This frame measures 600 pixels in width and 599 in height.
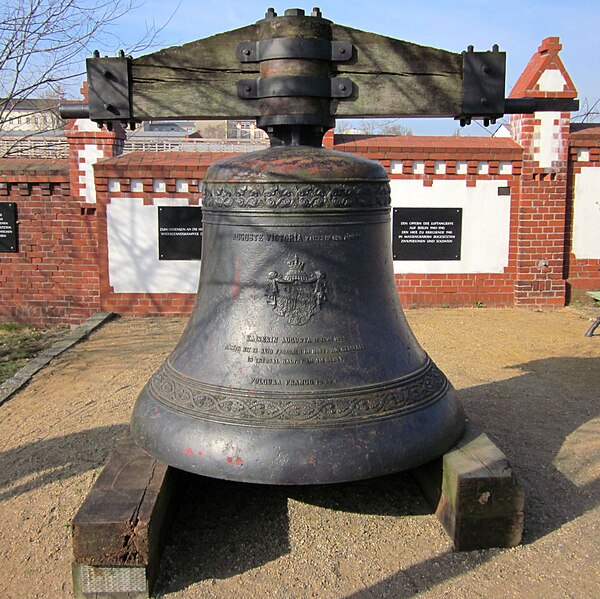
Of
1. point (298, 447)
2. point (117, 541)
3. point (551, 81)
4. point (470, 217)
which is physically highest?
point (551, 81)

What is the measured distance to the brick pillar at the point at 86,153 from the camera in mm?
9414

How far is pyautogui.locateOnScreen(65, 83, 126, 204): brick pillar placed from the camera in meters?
9.41

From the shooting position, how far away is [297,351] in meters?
3.12

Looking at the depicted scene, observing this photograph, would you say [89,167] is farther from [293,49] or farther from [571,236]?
[293,49]

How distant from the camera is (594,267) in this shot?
9.99 meters

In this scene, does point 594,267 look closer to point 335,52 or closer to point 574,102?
point 574,102

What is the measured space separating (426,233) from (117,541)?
7509mm

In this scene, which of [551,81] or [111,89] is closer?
[111,89]

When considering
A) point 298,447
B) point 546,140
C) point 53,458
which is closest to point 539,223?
point 546,140

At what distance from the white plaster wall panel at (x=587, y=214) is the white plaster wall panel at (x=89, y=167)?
6.85m

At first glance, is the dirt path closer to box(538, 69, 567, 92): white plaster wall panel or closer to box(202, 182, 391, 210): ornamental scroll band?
box(202, 182, 391, 210): ornamental scroll band

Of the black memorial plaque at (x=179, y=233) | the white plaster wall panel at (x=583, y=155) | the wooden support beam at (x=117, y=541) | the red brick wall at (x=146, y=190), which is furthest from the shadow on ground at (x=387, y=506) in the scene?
the white plaster wall panel at (x=583, y=155)

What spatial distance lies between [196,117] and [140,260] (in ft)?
21.3

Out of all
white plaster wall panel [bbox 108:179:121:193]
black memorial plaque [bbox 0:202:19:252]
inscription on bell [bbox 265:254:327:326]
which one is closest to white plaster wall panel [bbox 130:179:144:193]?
white plaster wall panel [bbox 108:179:121:193]
